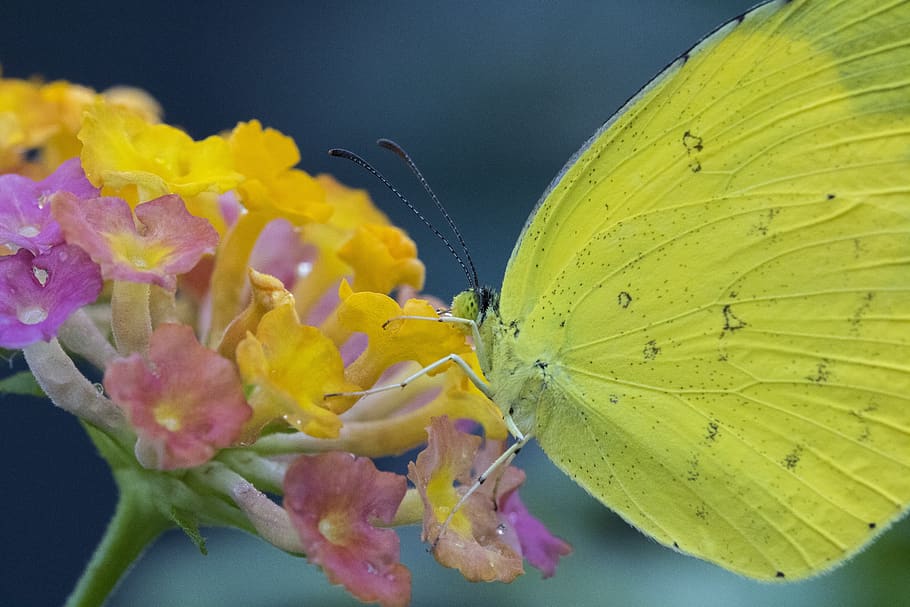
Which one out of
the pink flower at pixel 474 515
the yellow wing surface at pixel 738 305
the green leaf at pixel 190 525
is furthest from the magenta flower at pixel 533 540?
the green leaf at pixel 190 525

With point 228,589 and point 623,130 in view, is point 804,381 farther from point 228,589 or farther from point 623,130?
point 228,589

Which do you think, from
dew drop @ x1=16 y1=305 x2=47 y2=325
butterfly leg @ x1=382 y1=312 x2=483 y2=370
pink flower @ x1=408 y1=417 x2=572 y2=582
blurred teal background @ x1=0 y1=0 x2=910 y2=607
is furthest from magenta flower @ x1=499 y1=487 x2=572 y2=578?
blurred teal background @ x1=0 y1=0 x2=910 y2=607

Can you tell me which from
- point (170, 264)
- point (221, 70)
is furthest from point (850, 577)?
point (221, 70)

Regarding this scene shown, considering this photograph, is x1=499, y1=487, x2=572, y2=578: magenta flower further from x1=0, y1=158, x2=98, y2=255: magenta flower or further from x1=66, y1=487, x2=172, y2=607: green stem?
x1=0, y1=158, x2=98, y2=255: magenta flower

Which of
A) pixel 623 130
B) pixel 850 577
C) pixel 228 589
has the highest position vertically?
pixel 623 130

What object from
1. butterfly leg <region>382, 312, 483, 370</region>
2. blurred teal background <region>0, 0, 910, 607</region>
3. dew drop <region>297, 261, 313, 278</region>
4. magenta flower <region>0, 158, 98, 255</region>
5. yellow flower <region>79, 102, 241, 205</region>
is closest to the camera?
magenta flower <region>0, 158, 98, 255</region>

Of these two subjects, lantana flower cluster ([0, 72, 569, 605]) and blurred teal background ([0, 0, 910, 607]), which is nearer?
lantana flower cluster ([0, 72, 569, 605])

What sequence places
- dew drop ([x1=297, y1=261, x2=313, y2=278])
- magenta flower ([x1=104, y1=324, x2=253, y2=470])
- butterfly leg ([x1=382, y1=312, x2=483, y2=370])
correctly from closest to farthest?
magenta flower ([x1=104, y1=324, x2=253, y2=470]), butterfly leg ([x1=382, y1=312, x2=483, y2=370]), dew drop ([x1=297, y1=261, x2=313, y2=278])

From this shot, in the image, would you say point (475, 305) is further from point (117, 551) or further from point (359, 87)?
point (359, 87)
